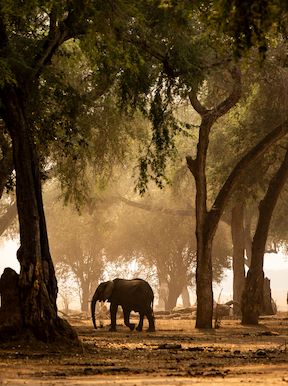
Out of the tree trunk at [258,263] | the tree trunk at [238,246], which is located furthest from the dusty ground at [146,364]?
the tree trunk at [238,246]

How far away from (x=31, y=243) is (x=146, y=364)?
13.7 ft

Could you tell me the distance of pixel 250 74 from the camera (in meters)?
24.9

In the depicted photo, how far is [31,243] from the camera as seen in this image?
623 inches

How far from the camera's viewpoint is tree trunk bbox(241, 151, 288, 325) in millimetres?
26250

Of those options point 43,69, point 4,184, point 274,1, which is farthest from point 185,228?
point 274,1

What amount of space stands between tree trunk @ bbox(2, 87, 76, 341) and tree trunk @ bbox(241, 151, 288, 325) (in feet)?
37.5

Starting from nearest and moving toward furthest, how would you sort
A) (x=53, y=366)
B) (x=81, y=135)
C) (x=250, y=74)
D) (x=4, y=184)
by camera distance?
1. (x=53, y=366)
2. (x=81, y=135)
3. (x=4, y=184)
4. (x=250, y=74)

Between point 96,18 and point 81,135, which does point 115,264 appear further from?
point 96,18

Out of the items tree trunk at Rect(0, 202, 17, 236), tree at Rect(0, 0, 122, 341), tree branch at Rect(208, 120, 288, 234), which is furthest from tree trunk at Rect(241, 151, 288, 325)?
tree trunk at Rect(0, 202, 17, 236)

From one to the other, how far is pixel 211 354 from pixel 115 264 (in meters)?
56.2

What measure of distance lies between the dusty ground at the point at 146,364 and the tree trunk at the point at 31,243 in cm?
70

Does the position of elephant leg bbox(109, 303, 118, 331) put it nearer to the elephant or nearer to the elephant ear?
the elephant

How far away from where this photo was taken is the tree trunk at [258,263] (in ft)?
86.1

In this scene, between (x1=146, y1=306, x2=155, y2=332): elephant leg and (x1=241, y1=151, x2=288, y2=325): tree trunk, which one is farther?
(x1=241, y1=151, x2=288, y2=325): tree trunk
